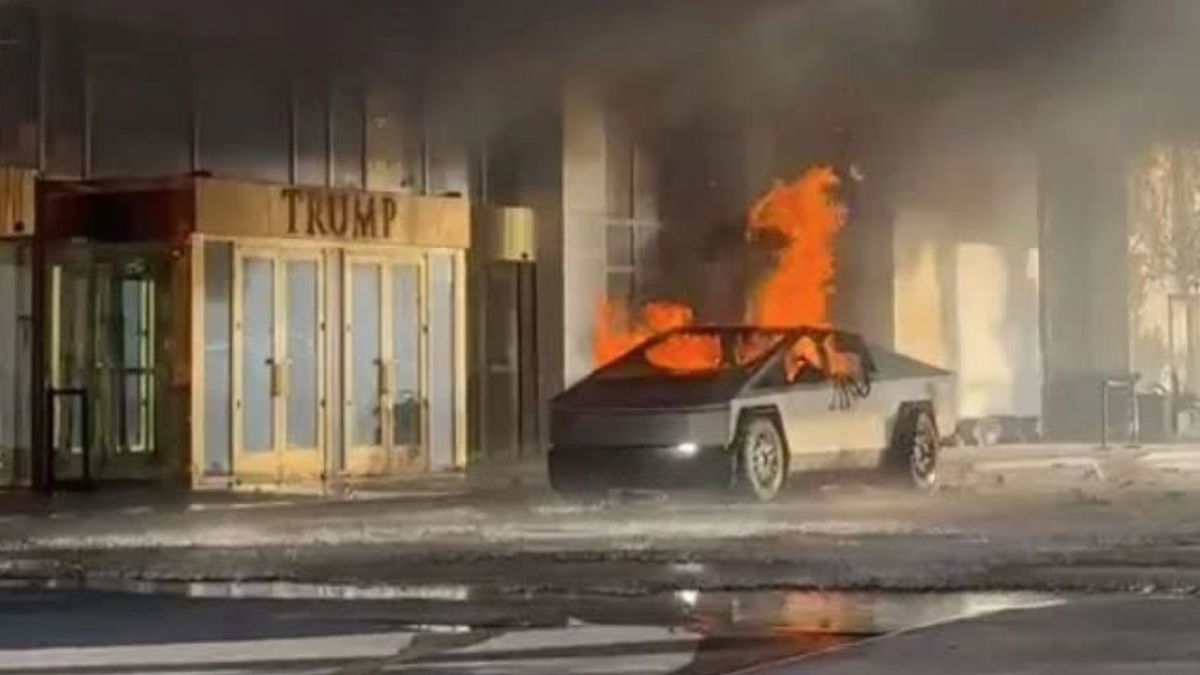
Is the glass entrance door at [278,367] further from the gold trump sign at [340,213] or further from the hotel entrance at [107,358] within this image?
the hotel entrance at [107,358]

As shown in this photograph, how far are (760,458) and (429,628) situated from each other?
9079mm

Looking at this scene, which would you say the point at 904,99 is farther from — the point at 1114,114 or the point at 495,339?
the point at 495,339

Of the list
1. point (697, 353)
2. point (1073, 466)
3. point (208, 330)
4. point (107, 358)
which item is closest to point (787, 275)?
point (1073, 466)

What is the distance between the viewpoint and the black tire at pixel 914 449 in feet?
71.7

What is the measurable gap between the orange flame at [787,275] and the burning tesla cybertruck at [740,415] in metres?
7.22

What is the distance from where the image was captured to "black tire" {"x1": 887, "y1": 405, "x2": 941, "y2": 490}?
21844 mm

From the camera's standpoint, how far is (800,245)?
3091 cm

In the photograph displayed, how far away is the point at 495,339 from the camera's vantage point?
29.5 m

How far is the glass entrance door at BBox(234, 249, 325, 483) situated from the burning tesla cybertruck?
5.61 meters

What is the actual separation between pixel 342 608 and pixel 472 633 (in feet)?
4.34

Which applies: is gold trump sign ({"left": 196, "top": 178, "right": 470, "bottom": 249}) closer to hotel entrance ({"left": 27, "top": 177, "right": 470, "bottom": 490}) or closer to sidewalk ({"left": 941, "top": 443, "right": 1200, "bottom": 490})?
hotel entrance ({"left": 27, "top": 177, "right": 470, "bottom": 490})

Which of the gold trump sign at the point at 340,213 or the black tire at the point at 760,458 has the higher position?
the gold trump sign at the point at 340,213

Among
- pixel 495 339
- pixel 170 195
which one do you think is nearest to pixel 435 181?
pixel 495 339

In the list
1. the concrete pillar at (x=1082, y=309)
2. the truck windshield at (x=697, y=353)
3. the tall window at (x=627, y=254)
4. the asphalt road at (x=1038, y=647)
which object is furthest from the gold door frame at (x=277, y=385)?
the asphalt road at (x=1038, y=647)
